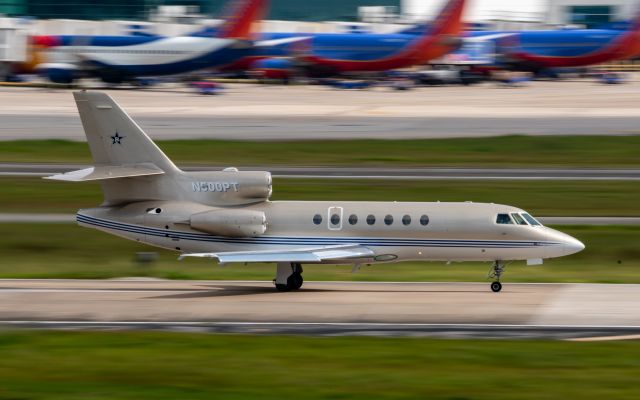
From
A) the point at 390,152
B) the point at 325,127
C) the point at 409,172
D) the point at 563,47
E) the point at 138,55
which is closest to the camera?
the point at 409,172

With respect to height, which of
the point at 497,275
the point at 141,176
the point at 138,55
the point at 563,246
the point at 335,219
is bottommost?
the point at 497,275


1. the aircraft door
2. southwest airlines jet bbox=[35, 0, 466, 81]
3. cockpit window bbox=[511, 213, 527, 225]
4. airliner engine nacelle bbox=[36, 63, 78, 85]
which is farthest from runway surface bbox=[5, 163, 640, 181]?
southwest airlines jet bbox=[35, 0, 466, 81]

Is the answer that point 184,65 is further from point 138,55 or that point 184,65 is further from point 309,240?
point 309,240

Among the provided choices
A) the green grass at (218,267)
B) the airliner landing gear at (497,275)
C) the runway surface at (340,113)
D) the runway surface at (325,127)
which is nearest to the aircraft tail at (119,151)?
the green grass at (218,267)

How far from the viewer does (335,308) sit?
30047 millimetres

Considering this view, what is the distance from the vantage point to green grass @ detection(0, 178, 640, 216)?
51.8 m

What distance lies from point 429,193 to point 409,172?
7.92m

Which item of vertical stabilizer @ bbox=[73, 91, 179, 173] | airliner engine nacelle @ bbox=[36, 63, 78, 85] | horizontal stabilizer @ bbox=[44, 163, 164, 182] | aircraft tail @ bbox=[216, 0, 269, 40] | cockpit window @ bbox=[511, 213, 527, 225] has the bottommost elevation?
cockpit window @ bbox=[511, 213, 527, 225]

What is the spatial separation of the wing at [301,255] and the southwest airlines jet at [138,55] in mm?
89977

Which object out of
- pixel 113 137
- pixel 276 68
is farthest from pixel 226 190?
pixel 276 68

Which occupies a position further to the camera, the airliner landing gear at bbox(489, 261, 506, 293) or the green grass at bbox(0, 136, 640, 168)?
the green grass at bbox(0, 136, 640, 168)

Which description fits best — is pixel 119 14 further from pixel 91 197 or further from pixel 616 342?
pixel 616 342

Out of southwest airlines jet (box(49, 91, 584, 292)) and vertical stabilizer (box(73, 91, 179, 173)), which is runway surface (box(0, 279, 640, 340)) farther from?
vertical stabilizer (box(73, 91, 179, 173))

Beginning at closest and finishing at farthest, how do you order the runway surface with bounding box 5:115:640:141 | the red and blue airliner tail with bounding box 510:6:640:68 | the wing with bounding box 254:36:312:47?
the runway surface with bounding box 5:115:640:141 → the wing with bounding box 254:36:312:47 → the red and blue airliner tail with bounding box 510:6:640:68
